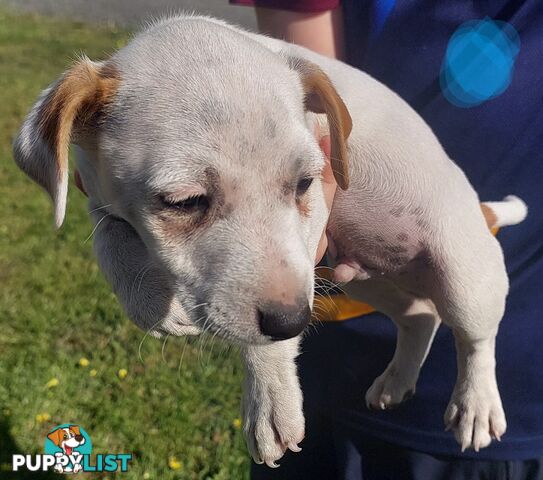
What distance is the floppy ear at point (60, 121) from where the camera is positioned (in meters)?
1.93

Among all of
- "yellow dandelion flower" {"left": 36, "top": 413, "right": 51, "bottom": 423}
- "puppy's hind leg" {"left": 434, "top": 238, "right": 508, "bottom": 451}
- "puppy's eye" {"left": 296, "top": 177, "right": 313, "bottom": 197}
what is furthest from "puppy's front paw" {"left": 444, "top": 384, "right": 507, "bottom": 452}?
"yellow dandelion flower" {"left": 36, "top": 413, "right": 51, "bottom": 423}

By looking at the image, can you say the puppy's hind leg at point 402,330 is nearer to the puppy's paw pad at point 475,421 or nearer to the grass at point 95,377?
the puppy's paw pad at point 475,421

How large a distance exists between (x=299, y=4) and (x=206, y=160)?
1.02 meters

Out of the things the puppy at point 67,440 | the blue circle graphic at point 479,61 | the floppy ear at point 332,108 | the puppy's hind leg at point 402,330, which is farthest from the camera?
the puppy at point 67,440

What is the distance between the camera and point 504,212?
2.54 m

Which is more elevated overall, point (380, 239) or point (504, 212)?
point (504, 212)

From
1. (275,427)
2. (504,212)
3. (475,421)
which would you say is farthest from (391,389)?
(504,212)

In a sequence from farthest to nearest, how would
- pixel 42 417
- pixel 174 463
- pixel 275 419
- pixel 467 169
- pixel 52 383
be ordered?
1. pixel 52 383
2. pixel 42 417
3. pixel 174 463
4. pixel 467 169
5. pixel 275 419

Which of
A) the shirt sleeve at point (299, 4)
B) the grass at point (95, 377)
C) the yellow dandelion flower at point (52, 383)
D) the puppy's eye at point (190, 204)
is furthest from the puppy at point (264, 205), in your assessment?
the yellow dandelion flower at point (52, 383)

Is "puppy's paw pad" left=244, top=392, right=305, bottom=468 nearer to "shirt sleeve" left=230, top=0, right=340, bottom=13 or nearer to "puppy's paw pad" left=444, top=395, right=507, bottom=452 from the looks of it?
"puppy's paw pad" left=444, top=395, right=507, bottom=452

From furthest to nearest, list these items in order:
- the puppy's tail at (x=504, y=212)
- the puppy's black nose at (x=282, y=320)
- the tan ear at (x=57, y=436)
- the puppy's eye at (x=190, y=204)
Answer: the tan ear at (x=57, y=436) → the puppy's tail at (x=504, y=212) → the puppy's eye at (x=190, y=204) → the puppy's black nose at (x=282, y=320)

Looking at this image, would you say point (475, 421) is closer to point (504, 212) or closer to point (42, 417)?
point (504, 212)

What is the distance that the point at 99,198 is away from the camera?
7.25 ft

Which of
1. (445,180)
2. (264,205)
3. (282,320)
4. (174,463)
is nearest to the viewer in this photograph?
(282,320)
